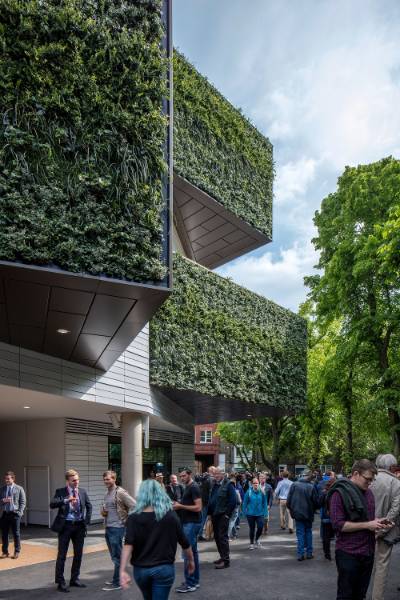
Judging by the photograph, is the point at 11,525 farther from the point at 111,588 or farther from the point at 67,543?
the point at 111,588

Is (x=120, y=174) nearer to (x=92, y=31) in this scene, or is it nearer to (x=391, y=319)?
(x=92, y=31)

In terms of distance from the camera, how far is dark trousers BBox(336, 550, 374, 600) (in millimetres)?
5246

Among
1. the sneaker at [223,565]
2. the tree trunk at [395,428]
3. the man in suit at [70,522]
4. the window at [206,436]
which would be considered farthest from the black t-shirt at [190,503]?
the window at [206,436]

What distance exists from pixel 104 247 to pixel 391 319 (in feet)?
55.8

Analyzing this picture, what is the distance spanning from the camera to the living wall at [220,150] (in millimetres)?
18328

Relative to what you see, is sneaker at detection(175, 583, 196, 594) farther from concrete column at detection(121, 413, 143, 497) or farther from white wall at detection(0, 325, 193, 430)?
concrete column at detection(121, 413, 143, 497)

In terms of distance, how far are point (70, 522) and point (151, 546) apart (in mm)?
4397

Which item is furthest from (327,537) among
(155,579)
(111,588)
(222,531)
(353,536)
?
(155,579)

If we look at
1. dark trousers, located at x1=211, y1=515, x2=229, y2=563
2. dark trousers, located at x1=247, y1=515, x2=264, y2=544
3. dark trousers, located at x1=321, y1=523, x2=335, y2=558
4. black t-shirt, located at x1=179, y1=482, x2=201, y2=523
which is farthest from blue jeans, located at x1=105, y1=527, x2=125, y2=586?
dark trousers, located at x1=247, y1=515, x2=264, y2=544

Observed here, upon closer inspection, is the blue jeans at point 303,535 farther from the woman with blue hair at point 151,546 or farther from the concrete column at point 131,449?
the woman with blue hair at point 151,546

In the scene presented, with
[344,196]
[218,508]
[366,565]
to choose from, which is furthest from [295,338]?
[366,565]

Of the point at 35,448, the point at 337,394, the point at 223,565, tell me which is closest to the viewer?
the point at 223,565

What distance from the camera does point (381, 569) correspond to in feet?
23.2

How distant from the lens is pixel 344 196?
2539cm
